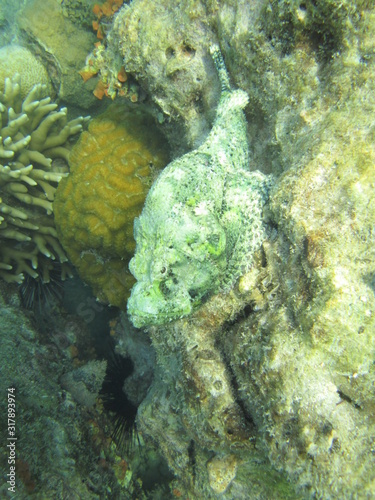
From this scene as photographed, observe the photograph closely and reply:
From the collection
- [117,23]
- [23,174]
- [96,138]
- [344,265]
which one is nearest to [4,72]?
[23,174]

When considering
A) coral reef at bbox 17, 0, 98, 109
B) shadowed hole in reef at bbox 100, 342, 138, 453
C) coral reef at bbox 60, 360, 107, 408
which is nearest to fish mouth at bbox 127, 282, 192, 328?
coral reef at bbox 60, 360, 107, 408

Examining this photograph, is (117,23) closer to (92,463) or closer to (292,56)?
(292,56)

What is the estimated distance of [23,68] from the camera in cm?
563

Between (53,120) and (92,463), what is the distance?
5086 mm

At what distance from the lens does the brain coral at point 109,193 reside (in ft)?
13.7

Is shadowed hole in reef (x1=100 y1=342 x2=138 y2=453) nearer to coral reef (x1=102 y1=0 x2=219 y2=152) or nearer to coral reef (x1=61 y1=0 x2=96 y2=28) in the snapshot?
coral reef (x1=102 y1=0 x2=219 y2=152)

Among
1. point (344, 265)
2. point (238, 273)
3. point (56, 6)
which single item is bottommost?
point (238, 273)

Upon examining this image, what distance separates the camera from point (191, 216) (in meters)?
2.25

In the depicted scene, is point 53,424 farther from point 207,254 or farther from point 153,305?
point 207,254

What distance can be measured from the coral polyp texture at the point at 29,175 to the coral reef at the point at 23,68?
30 centimetres

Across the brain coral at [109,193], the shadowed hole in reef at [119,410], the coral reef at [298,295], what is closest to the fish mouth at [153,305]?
the coral reef at [298,295]

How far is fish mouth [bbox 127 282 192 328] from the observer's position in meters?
2.18

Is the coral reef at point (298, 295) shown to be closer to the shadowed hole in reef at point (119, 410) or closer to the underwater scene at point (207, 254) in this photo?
the underwater scene at point (207, 254)

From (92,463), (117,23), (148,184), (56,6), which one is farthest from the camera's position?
(56,6)
